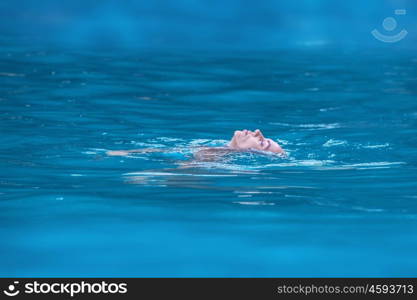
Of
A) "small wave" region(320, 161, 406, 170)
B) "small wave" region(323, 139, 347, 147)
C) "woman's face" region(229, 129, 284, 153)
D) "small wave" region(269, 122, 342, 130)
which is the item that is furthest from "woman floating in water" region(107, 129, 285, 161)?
"small wave" region(269, 122, 342, 130)

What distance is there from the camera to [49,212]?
449 centimetres

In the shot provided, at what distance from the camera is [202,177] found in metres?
5.36

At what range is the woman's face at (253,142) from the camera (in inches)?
234

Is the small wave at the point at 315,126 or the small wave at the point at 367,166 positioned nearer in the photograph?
the small wave at the point at 367,166

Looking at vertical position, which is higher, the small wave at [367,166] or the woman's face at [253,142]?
the woman's face at [253,142]

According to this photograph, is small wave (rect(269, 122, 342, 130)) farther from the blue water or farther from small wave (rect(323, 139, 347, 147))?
small wave (rect(323, 139, 347, 147))

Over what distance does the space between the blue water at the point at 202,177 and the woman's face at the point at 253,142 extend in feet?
0.22

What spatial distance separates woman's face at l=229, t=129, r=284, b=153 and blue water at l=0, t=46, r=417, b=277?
69 mm

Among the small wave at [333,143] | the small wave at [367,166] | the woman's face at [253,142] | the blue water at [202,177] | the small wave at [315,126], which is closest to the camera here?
the blue water at [202,177]

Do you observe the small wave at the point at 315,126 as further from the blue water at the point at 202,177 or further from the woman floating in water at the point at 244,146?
the woman floating in water at the point at 244,146

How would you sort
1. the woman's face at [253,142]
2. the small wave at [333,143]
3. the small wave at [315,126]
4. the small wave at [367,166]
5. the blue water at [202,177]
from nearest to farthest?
the blue water at [202,177], the small wave at [367,166], the woman's face at [253,142], the small wave at [333,143], the small wave at [315,126]

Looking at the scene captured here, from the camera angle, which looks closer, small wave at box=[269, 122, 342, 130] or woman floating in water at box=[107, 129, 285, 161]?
Answer: woman floating in water at box=[107, 129, 285, 161]

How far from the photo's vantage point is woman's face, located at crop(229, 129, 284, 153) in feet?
19.5

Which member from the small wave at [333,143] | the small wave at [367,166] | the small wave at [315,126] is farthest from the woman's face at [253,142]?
the small wave at [315,126]
